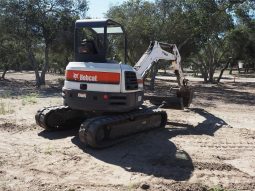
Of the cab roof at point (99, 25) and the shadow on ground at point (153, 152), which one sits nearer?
the shadow on ground at point (153, 152)

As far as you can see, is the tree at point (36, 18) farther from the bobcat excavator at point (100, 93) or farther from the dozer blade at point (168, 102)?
the bobcat excavator at point (100, 93)

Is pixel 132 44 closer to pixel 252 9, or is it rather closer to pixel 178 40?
pixel 178 40

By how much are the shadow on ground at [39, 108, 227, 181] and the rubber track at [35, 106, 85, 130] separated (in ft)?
0.68

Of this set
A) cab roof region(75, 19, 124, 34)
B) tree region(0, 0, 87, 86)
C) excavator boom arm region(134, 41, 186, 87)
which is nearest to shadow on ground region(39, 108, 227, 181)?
excavator boom arm region(134, 41, 186, 87)

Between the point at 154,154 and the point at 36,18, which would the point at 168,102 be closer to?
the point at 154,154

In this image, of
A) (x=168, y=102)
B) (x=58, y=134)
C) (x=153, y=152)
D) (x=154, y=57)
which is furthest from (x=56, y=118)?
(x=168, y=102)

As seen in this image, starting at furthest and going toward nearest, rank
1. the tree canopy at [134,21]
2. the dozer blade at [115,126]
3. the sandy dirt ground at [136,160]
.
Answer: the tree canopy at [134,21]
the dozer blade at [115,126]
the sandy dirt ground at [136,160]

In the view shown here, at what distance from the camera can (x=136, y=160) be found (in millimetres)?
8336

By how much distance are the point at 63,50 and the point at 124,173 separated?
26.4 m

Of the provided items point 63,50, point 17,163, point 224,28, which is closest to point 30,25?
point 63,50

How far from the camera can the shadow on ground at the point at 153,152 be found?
7.66 meters

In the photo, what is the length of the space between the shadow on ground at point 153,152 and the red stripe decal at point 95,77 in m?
1.43

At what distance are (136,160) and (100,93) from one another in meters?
1.90

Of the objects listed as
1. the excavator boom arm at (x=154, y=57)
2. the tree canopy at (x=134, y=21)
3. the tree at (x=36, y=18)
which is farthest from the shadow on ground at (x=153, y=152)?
the tree at (x=36, y=18)
